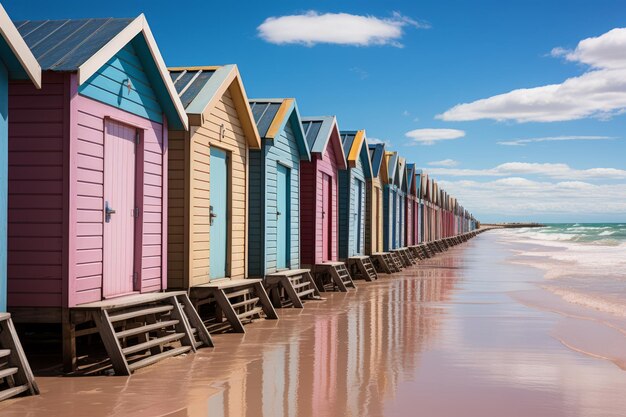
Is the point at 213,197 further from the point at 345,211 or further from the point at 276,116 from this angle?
the point at 345,211

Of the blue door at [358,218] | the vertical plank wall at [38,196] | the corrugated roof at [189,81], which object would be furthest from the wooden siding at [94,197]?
the blue door at [358,218]

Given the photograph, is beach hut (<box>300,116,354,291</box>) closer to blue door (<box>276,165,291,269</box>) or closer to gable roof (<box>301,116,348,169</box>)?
gable roof (<box>301,116,348,169</box>)

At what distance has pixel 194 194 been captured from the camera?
10297 millimetres

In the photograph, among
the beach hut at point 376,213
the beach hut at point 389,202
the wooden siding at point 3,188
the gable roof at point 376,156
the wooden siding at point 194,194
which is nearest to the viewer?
the wooden siding at point 3,188

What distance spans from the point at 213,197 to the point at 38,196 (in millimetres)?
4175

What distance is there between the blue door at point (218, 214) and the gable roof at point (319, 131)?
5053 millimetres

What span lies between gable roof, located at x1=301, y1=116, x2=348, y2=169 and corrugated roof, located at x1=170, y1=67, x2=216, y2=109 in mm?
5580

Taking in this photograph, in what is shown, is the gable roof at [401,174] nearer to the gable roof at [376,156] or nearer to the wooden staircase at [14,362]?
the gable roof at [376,156]

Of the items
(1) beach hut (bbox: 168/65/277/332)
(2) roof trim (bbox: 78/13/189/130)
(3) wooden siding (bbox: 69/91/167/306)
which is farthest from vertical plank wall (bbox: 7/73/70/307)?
(1) beach hut (bbox: 168/65/277/332)

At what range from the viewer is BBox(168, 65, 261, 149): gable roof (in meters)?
10.1

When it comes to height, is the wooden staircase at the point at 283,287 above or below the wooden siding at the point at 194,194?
below

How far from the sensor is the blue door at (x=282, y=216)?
14.5 meters

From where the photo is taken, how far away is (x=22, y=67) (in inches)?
263

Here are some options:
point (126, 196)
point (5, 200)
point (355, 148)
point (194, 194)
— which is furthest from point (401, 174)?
point (5, 200)
